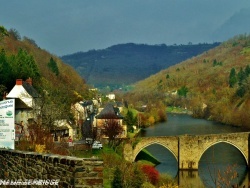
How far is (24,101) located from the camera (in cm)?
4494

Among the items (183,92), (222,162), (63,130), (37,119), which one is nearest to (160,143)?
(222,162)

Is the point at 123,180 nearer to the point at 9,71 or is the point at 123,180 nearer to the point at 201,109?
the point at 9,71

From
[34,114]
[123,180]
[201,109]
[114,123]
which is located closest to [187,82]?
[201,109]

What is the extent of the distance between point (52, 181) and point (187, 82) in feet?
596

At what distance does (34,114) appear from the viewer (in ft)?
138

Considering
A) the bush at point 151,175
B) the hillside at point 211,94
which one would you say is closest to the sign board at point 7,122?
the bush at point 151,175

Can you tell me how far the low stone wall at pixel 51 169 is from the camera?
7.04 m

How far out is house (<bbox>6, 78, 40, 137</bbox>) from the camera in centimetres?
4275

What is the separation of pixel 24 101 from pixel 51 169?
37842 millimetres

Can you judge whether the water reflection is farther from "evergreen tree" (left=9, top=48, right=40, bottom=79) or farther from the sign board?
the sign board

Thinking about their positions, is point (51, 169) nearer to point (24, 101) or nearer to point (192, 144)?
point (24, 101)

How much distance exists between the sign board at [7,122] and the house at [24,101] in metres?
30.1

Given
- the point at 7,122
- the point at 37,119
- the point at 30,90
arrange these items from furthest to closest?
the point at 30,90 → the point at 37,119 → the point at 7,122

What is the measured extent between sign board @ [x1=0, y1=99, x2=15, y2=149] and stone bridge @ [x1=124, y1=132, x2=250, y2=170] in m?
38.8
